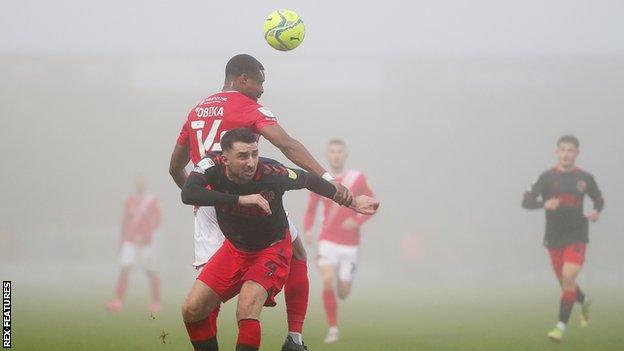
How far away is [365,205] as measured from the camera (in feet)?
28.5

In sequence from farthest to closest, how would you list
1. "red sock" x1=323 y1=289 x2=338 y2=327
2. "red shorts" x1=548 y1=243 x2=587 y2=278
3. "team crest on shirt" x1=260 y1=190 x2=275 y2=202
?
"red sock" x1=323 y1=289 x2=338 y2=327, "red shorts" x1=548 y1=243 x2=587 y2=278, "team crest on shirt" x1=260 y1=190 x2=275 y2=202

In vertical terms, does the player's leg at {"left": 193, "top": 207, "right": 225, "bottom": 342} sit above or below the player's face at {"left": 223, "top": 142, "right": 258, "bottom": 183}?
below

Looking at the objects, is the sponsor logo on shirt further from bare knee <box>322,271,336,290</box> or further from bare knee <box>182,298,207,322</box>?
bare knee <box>322,271,336,290</box>

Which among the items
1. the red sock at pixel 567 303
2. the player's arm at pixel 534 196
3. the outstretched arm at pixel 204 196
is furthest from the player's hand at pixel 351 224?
the outstretched arm at pixel 204 196

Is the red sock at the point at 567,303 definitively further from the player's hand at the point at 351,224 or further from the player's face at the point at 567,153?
the player's hand at the point at 351,224

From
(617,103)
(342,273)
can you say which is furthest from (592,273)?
(342,273)

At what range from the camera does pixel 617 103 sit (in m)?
57.8

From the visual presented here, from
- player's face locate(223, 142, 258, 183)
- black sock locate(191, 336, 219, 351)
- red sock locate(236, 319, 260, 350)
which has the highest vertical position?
player's face locate(223, 142, 258, 183)

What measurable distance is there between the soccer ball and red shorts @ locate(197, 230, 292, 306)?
5.86 ft

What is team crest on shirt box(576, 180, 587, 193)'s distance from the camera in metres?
13.9

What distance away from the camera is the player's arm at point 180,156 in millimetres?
9398

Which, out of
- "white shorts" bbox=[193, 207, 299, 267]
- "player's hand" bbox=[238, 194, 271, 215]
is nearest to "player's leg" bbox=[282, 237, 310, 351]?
"white shorts" bbox=[193, 207, 299, 267]

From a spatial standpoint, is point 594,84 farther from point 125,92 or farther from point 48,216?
point 48,216

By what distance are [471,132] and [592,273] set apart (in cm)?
1718
